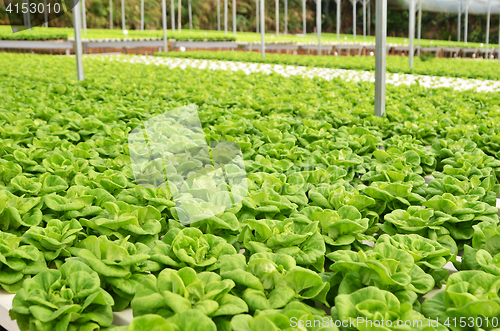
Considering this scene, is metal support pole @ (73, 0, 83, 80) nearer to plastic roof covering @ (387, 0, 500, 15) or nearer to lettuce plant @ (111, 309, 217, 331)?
lettuce plant @ (111, 309, 217, 331)

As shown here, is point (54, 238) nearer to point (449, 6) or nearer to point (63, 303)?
point (63, 303)

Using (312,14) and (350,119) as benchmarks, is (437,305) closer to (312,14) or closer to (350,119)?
(350,119)

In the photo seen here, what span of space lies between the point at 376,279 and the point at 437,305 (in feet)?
0.69

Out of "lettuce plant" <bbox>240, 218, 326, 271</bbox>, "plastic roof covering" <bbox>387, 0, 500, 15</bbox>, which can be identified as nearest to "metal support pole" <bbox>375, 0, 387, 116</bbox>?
"lettuce plant" <bbox>240, 218, 326, 271</bbox>

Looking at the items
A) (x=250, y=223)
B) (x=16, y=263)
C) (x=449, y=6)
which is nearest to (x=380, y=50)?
(x=250, y=223)

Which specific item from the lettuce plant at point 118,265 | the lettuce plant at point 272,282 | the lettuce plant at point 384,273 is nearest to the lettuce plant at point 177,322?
the lettuce plant at point 272,282

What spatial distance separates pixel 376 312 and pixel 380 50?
331 centimetres

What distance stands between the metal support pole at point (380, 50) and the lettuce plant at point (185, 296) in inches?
125

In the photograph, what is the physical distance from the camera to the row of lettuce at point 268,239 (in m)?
1.56

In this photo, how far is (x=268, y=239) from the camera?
6.70ft

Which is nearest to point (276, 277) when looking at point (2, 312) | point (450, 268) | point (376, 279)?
point (376, 279)

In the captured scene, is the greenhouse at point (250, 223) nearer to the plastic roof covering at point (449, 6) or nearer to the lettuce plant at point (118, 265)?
the lettuce plant at point (118, 265)

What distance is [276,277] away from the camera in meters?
1.72

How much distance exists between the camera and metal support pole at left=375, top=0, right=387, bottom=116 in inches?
164
